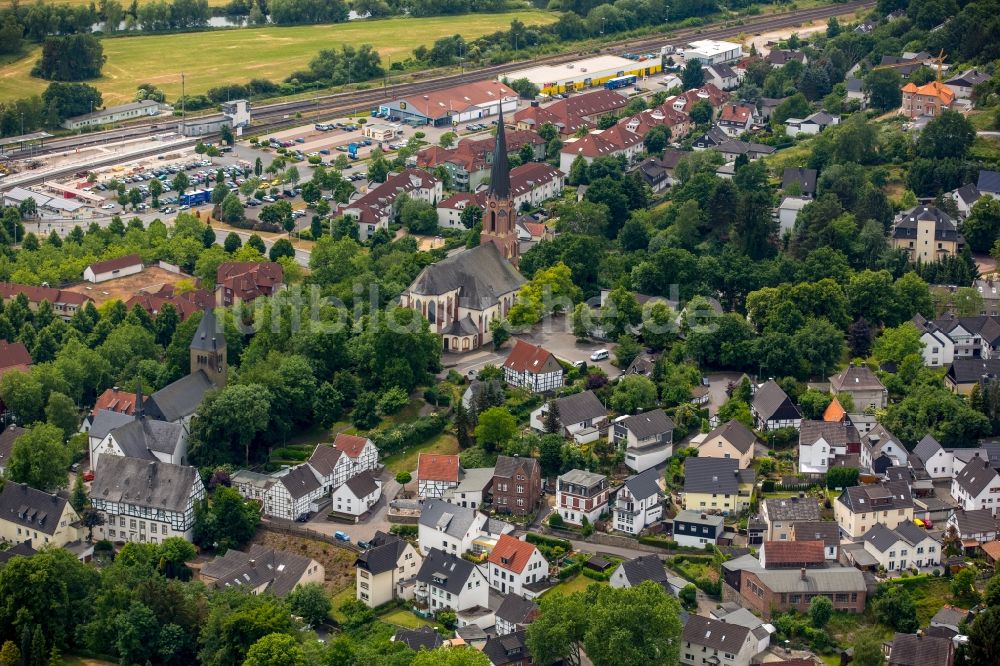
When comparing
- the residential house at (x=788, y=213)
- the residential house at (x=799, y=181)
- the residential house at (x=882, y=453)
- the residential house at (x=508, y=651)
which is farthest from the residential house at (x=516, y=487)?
the residential house at (x=799, y=181)

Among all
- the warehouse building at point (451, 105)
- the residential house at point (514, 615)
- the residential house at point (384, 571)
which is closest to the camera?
the residential house at point (514, 615)

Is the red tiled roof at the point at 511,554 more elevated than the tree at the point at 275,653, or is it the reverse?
the tree at the point at 275,653

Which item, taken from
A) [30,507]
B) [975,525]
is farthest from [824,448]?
[30,507]

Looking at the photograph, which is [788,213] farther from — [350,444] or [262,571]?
[262,571]

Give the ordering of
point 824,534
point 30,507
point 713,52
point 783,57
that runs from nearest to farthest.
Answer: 1. point 824,534
2. point 30,507
3. point 783,57
4. point 713,52

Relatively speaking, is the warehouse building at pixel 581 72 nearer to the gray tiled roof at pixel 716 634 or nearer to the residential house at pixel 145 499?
the residential house at pixel 145 499

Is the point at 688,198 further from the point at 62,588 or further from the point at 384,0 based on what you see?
the point at 384,0
